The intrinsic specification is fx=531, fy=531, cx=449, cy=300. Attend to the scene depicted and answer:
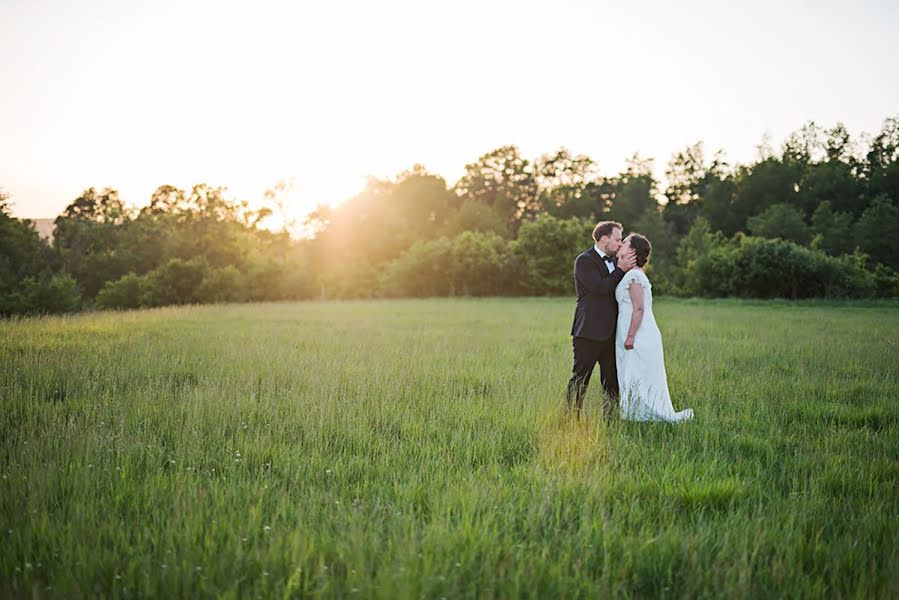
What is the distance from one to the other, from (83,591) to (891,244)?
6425 cm

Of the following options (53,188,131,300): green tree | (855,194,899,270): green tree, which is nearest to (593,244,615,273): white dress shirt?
(53,188,131,300): green tree

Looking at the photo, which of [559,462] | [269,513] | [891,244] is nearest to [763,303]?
[891,244]

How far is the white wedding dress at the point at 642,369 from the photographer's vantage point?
272 inches

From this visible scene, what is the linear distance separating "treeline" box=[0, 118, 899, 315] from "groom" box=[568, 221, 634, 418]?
3581cm

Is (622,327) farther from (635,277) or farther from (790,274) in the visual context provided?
(790,274)

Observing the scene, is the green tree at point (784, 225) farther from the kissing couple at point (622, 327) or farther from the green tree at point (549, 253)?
the kissing couple at point (622, 327)

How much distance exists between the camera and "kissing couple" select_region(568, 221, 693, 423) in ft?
22.7

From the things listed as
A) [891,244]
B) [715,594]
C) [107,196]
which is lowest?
[715,594]

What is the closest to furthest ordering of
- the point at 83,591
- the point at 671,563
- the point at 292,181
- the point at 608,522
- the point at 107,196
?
the point at 83,591, the point at 671,563, the point at 608,522, the point at 107,196, the point at 292,181

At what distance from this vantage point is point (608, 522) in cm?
385

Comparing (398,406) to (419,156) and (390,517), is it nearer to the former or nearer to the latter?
(390,517)

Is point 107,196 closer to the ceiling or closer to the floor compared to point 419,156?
closer to the floor

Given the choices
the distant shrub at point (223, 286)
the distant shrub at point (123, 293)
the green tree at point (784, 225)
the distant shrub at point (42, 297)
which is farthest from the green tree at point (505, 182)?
the distant shrub at point (42, 297)

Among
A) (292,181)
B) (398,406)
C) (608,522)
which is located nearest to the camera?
(608,522)
